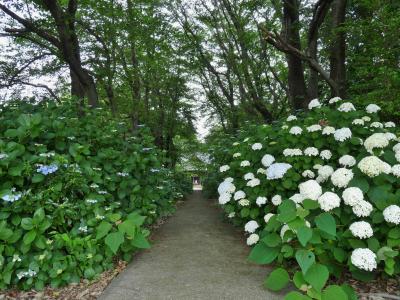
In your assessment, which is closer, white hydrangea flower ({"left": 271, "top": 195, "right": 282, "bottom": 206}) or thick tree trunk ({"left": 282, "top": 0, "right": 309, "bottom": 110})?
white hydrangea flower ({"left": 271, "top": 195, "right": 282, "bottom": 206})

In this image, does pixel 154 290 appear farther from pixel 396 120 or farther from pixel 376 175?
pixel 396 120

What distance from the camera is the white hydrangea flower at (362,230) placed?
7.46 feet

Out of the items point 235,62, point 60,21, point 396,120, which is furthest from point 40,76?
point 396,120

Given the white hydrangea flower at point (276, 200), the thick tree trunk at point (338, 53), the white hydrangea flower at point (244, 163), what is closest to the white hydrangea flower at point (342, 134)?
the white hydrangea flower at point (276, 200)

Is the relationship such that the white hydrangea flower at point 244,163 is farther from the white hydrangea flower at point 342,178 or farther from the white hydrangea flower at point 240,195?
the white hydrangea flower at point 342,178

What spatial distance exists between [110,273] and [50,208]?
797 mm

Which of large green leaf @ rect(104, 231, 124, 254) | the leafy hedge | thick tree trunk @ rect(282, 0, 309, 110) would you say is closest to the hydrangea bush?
large green leaf @ rect(104, 231, 124, 254)

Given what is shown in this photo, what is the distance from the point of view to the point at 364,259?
2.21 metres

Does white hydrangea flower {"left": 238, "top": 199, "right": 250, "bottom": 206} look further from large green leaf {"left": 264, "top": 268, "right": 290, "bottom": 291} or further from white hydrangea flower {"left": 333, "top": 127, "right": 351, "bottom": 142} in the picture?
large green leaf {"left": 264, "top": 268, "right": 290, "bottom": 291}

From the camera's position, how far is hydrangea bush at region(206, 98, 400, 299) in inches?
88.8

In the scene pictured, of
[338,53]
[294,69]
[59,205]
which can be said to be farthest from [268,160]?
[294,69]

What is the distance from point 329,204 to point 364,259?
1.36 ft

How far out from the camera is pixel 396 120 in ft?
16.3

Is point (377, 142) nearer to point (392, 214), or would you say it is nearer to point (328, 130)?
point (328, 130)
